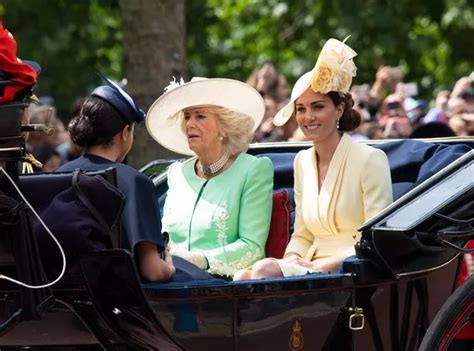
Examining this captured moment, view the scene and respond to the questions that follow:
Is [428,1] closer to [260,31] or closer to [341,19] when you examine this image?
[341,19]

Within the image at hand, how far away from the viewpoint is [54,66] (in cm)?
1332

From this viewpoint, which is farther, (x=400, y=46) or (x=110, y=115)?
(x=400, y=46)

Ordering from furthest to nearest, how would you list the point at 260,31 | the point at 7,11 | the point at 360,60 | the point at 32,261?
the point at 260,31 → the point at 360,60 → the point at 7,11 → the point at 32,261

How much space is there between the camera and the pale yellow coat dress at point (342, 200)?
19.6 ft

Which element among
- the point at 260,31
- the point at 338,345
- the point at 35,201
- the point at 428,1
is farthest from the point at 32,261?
the point at 260,31

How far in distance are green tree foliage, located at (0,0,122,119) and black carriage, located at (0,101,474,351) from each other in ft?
17.5

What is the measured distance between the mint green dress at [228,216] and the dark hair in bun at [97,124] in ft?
2.61

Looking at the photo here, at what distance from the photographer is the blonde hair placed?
633cm

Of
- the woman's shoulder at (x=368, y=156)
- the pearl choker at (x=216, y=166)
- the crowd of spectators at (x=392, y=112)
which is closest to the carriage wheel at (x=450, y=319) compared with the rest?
the woman's shoulder at (x=368, y=156)

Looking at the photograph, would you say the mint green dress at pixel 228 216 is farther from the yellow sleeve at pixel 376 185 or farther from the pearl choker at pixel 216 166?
the yellow sleeve at pixel 376 185

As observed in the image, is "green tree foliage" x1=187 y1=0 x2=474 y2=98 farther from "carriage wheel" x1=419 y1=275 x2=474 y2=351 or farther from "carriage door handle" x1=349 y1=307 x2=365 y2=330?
"carriage door handle" x1=349 y1=307 x2=365 y2=330

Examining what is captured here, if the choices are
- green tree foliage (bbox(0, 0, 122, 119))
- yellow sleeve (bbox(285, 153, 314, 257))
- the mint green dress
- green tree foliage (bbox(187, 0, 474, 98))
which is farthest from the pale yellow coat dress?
green tree foliage (bbox(187, 0, 474, 98))

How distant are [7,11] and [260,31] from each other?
4180 millimetres

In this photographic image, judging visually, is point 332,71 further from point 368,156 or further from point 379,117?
point 379,117
